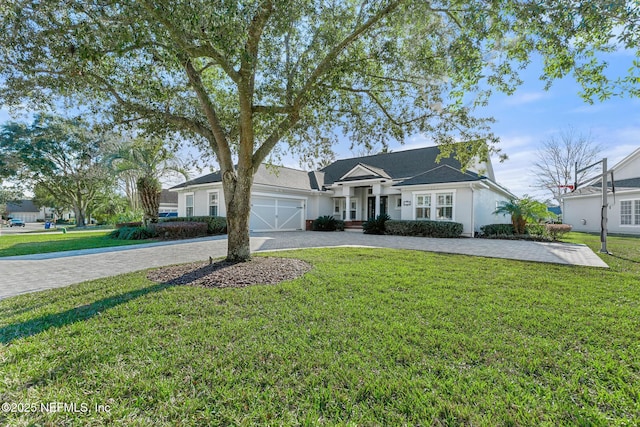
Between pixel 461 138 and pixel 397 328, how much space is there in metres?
6.46

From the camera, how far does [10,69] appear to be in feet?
18.2

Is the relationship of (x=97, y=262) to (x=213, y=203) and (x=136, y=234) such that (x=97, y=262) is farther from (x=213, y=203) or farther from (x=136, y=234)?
(x=213, y=203)

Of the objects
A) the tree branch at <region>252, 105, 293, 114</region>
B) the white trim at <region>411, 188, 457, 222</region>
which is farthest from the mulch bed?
the white trim at <region>411, 188, 457, 222</region>

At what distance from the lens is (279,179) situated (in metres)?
20.5

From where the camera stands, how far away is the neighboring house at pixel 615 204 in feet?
61.2

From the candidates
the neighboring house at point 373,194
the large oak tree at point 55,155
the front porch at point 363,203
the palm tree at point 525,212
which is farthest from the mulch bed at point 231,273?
the large oak tree at point 55,155

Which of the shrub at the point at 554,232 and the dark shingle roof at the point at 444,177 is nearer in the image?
the shrub at the point at 554,232

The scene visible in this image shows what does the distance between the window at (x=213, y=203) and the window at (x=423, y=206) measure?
42.1 ft

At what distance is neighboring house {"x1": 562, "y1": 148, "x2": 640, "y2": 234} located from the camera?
61.2 feet

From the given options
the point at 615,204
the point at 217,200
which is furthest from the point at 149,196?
the point at 615,204

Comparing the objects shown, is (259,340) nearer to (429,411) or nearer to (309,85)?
(429,411)

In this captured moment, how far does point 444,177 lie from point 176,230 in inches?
585

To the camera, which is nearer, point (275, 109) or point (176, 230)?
point (275, 109)

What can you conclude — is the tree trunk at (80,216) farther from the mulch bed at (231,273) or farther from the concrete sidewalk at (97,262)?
the mulch bed at (231,273)
